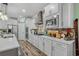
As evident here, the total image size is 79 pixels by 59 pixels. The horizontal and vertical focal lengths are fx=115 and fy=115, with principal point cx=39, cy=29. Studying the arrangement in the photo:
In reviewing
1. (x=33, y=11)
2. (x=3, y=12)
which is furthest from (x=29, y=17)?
(x=3, y=12)

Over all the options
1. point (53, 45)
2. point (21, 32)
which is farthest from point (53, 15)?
point (21, 32)

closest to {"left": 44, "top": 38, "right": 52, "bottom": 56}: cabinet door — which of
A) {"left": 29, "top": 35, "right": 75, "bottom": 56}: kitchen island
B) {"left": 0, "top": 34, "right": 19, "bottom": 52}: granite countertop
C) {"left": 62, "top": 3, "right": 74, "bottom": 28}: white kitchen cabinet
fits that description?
{"left": 29, "top": 35, "right": 75, "bottom": 56}: kitchen island

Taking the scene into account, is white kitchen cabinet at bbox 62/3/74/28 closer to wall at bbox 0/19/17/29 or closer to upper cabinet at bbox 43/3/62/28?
upper cabinet at bbox 43/3/62/28

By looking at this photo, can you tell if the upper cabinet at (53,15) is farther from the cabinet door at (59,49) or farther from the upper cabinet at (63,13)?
the cabinet door at (59,49)

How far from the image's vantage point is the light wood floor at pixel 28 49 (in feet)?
7.41

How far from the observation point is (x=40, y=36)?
235 centimetres

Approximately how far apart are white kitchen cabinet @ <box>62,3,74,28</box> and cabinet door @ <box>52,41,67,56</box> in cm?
36

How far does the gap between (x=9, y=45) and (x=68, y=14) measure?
3.94ft

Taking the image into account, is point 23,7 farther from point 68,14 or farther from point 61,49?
point 61,49

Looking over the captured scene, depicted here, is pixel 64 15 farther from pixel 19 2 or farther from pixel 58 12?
pixel 19 2

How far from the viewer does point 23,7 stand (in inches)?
88.0

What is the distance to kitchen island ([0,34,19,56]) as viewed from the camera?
188 centimetres

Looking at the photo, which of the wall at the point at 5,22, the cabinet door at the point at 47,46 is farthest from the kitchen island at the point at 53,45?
the wall at the point at 5,22

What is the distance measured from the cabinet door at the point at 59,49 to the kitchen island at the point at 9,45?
69cm
